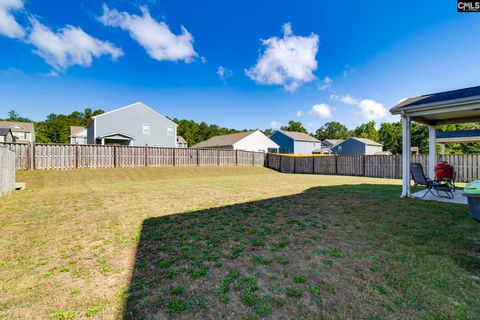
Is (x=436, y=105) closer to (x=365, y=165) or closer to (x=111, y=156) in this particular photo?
(x=365, y=165)

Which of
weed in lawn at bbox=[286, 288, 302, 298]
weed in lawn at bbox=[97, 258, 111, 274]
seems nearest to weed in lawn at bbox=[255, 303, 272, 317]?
weed in lawn at bbox=[286, 288, 302, 298]

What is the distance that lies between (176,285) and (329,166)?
19432mm

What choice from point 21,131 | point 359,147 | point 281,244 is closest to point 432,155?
point 281,244

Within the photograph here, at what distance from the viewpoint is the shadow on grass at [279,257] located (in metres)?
2.00

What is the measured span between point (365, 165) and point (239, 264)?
57.5 feet

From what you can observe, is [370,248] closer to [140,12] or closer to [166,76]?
[140,12]

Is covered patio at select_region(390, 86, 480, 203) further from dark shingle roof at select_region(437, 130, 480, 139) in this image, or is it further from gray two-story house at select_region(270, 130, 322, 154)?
gray two-story house at select_region(270, 130, 322, 154)

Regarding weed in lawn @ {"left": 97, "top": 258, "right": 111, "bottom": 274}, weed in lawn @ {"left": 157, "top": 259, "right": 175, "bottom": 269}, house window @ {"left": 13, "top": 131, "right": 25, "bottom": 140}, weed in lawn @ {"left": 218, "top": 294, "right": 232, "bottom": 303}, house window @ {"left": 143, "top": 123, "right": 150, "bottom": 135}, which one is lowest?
weed in lawn @ {"left": 97, "top": 258, "right": 111, "bottom": 274}

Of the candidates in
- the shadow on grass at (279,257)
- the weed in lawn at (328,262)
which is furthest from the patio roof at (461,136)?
the weed in lawn at (328,262)

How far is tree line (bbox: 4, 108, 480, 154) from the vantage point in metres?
34.5

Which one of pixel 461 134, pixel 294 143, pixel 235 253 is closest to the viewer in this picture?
pixel 235 253

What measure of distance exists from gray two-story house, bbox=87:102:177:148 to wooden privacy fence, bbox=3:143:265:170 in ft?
26.2

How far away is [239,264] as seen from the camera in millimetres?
2814

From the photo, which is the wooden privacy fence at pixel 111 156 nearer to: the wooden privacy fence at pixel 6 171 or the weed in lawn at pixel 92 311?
the wooden privacy fence at pixel 6 171
